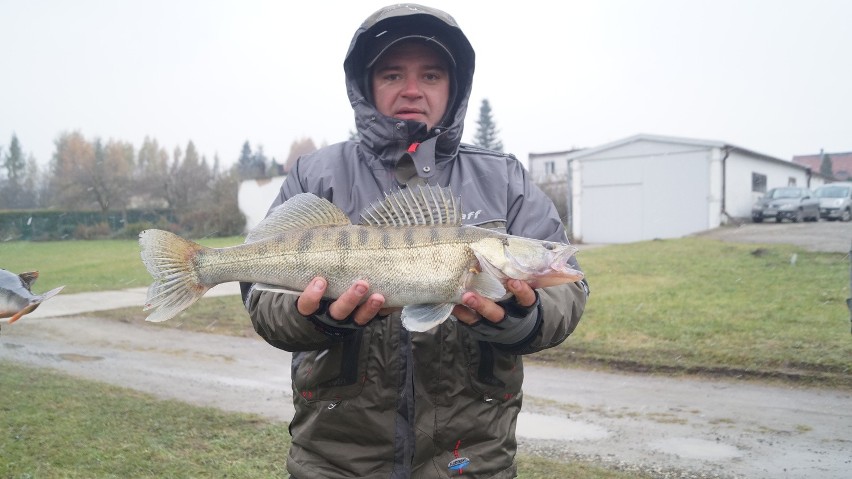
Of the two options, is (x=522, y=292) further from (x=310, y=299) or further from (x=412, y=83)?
(x=412, y=83)

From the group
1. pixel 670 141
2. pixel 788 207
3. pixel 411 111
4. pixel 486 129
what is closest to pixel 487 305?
pixel 411 111

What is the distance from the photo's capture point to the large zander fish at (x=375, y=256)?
2.73m

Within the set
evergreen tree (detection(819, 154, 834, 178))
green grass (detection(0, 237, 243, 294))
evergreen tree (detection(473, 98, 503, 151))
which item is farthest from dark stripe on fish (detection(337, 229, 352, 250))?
evergreen tree (detection(819, 154, 834, 178))

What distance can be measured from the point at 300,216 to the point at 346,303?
1.79ft

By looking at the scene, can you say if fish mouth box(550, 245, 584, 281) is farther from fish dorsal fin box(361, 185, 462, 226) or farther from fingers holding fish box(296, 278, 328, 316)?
fingers holding fish box(296, 278, 328, 316)

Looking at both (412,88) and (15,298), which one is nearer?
(412,88)

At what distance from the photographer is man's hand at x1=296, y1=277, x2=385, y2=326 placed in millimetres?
2545

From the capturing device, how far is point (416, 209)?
288 cm

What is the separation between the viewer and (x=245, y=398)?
787 cm

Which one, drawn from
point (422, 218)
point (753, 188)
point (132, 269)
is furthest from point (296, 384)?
point (753, 188)

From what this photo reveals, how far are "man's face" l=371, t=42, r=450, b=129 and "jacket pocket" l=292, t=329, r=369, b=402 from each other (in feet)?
3.86

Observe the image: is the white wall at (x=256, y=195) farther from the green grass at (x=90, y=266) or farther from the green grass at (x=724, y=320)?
the green grass at (x=724, y=320)

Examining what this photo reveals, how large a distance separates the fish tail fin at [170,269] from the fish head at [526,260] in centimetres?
128

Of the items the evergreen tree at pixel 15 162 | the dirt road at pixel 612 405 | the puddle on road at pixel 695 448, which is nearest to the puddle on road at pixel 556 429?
the dirt road at pixel 612 405
